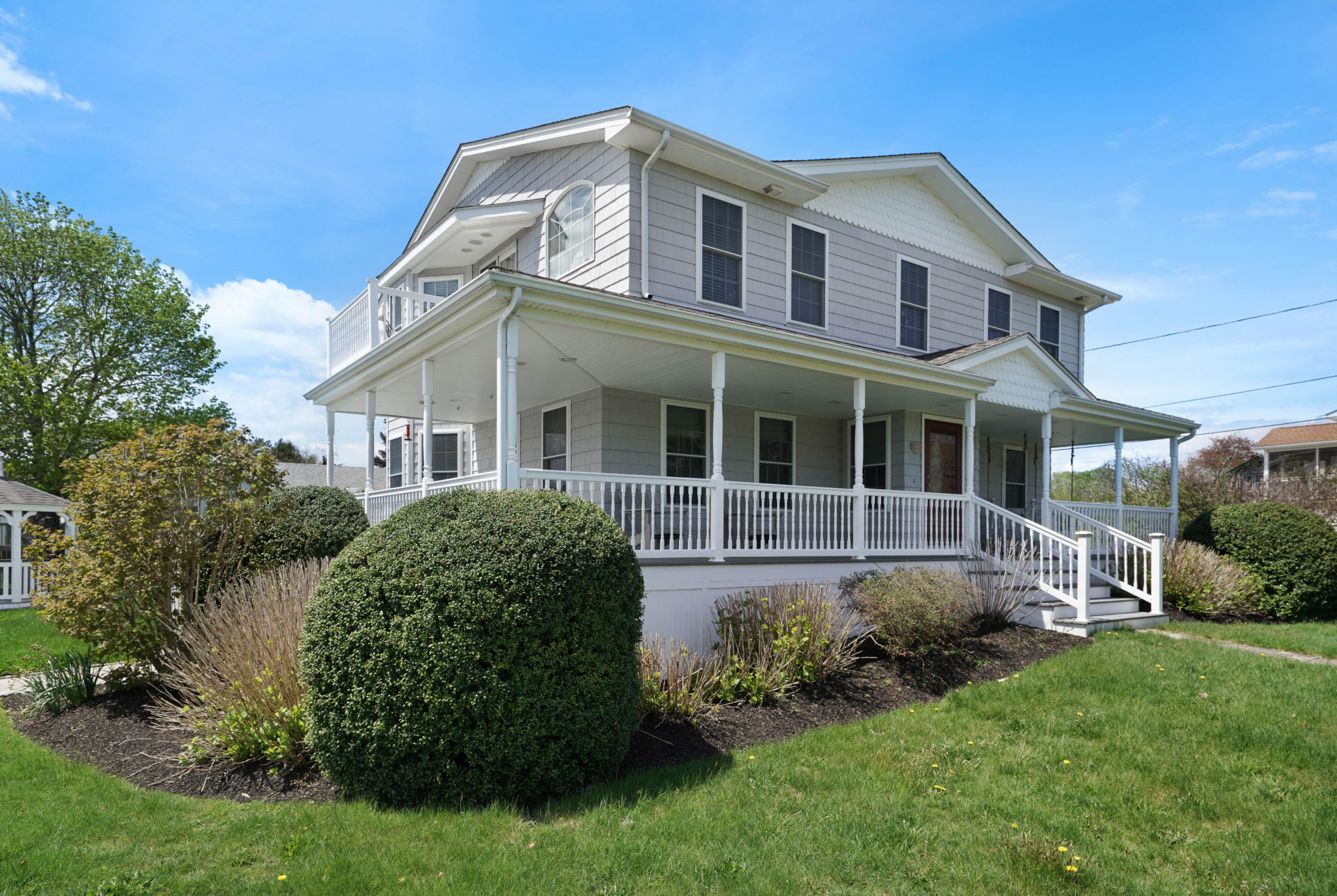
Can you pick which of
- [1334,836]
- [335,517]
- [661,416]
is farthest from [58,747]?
[1334,836]

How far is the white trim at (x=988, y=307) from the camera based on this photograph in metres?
15.6

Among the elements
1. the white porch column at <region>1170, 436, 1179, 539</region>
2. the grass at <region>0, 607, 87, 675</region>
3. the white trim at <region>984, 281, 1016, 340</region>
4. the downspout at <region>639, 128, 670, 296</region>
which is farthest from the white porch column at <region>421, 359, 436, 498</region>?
the white porch column at <region>1170, 436, 1179, 539</region>

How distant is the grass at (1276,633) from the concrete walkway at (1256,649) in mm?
114

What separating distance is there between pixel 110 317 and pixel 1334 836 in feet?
105

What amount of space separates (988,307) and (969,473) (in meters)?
5.64

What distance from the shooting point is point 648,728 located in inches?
240

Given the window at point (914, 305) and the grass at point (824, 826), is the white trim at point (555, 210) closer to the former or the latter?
the window at point (914, 305)

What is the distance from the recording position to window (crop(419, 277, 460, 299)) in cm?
1545

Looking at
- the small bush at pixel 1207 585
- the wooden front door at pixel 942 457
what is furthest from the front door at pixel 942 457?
the small bush at pixel 1207 585

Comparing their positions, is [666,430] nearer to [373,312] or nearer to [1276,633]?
[373,312]

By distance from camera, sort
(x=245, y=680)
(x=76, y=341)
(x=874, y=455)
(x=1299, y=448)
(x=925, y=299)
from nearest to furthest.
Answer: (x=245, y=680), (x=874, y=455), (x=925, y=299), (x=76, y=341), (x=1299, y=448)

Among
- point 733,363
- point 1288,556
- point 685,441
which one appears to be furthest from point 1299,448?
point 733,363

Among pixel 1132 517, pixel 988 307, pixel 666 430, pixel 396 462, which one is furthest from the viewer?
pixel 396 462

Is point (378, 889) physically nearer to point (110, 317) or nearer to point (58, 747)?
point (58, 747)
